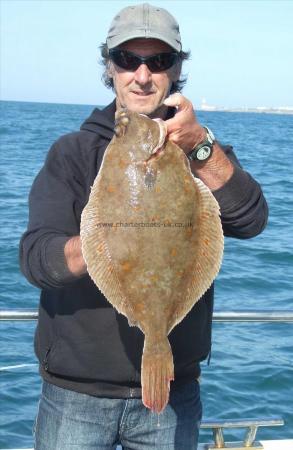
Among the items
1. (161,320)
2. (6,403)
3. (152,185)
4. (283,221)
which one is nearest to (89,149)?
(152,185)

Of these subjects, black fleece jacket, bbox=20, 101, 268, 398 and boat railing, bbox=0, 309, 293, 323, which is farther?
boat railing, bbox=0, 309, 293, 323

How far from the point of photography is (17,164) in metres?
23.7

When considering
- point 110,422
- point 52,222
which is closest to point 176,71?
point 52,222

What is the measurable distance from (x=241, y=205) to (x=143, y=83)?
0.69 metres

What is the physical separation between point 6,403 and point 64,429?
12.9ft

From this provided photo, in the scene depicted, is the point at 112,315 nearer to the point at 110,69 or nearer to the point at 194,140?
the point at 194,140

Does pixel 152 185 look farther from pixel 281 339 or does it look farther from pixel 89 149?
pixel 281 339

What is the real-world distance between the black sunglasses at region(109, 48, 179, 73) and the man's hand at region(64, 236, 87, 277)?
2.89ft

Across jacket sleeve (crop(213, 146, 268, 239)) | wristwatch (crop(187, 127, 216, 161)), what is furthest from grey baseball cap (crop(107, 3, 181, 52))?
jacket sleeve (crop(213, 146, 268, 239))

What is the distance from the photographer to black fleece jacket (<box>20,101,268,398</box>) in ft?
9.37

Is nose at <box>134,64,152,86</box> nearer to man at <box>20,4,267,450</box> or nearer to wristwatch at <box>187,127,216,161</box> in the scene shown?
man at <box>20,4,267,450</box>

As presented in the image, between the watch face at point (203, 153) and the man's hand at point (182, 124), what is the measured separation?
0.07m

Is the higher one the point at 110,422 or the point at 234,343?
the point at 110,422

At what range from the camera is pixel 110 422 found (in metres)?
2.96
